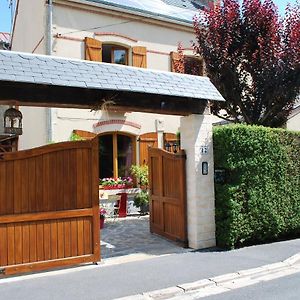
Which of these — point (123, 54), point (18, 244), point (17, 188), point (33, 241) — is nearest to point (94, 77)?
point (17, 188)

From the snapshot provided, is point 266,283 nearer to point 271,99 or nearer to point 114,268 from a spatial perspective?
point 114,268

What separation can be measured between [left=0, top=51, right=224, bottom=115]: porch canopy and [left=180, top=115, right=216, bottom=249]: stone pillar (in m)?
0.38

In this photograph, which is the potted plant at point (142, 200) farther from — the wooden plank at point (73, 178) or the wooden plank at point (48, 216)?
the wooden plank at point (73, 178)

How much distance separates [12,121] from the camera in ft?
21.7

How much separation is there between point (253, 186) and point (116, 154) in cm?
650

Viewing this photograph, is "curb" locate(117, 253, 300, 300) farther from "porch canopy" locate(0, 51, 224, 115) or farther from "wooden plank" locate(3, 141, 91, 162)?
"porch canopy" locate(0, 51, 224, 115)

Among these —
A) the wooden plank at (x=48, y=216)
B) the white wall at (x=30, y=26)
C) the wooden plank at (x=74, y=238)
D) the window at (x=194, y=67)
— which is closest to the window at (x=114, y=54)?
the white wall at (x=30, y=26)

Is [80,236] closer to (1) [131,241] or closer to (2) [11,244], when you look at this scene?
(2) [11,244]

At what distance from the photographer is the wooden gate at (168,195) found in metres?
8.12

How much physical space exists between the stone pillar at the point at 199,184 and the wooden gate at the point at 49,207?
207 centimetres

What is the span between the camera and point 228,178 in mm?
7992

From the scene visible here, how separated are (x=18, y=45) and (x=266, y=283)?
15.3 metres

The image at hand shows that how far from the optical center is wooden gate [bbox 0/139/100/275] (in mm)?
6219

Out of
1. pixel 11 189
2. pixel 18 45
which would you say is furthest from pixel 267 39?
pixel 18 45
